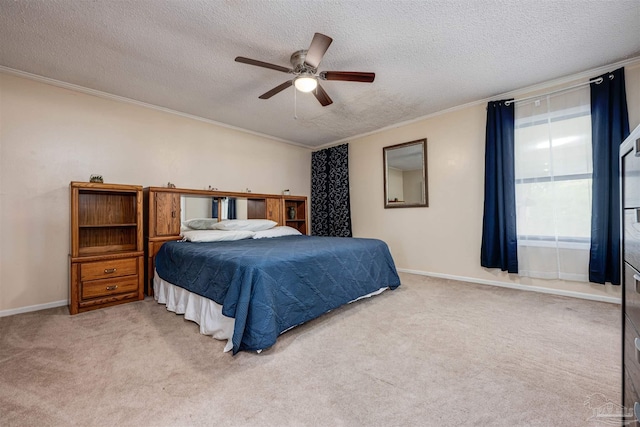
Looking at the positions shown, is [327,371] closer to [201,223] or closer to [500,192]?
[201,223]

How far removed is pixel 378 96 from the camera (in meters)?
3.43

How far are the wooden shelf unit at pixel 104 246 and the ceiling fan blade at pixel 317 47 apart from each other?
98.1 inches

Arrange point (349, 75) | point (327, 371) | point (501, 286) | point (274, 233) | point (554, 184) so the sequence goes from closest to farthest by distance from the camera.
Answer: point (327, 371)
point (349, 75)
point (554, 184)
point (501, 286)
point (274, 233)

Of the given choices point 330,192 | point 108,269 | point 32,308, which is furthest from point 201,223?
point 330,192

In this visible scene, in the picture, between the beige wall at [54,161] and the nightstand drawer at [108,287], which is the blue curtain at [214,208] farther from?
the nightstand drawer at [108,287]

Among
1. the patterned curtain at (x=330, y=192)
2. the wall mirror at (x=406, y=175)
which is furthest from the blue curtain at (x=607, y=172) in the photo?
the patterned curtain at (x=330, y=192)

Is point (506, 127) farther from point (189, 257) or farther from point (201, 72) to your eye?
point (189, 257)

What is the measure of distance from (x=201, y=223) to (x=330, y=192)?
2574 mm

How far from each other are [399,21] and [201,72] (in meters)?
2.02

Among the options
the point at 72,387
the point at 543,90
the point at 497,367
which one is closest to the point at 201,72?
the point at 72,387

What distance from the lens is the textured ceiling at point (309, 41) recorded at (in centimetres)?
198

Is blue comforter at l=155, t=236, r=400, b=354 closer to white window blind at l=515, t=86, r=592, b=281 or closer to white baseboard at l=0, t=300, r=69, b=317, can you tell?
white baseboard at l=0, t=300, r=69, b=317

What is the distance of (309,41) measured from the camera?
2.35 m

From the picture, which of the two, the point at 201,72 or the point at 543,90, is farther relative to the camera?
the point at 543,90
